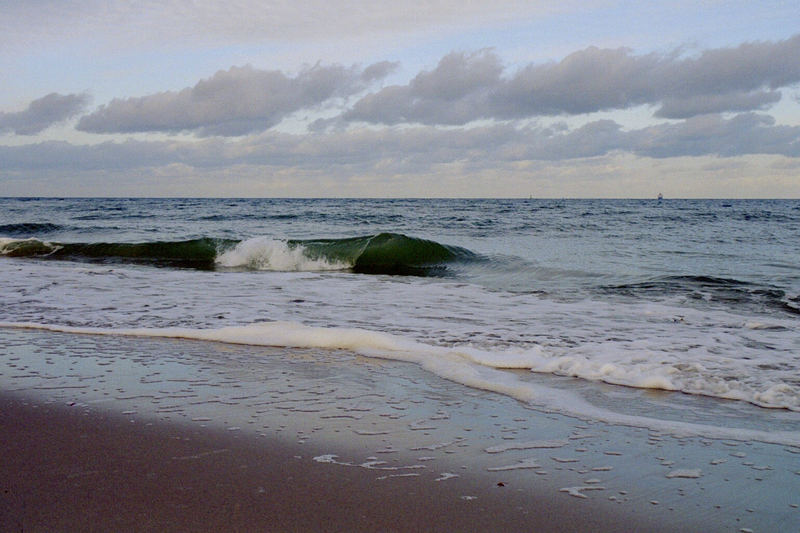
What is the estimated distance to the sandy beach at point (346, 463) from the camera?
2.07 meters

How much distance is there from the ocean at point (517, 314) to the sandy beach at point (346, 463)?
1.52ft

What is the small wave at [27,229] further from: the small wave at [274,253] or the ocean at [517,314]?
the ocean at [517,314]

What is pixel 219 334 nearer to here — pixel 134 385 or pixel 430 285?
pixel 134 385

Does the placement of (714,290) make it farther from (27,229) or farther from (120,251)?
(27,229)

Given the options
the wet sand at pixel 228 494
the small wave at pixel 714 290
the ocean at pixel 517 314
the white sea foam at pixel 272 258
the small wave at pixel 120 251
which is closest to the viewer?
the wet sand at pixel 228 494

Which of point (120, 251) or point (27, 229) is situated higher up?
point (27, 229)

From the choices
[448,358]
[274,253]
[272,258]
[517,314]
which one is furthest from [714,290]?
[274,253]

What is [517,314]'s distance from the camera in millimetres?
6500

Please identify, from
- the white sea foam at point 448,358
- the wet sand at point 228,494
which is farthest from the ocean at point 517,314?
the wet sand at point 228,494

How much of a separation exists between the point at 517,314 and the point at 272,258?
830 cm

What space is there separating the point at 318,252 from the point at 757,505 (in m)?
12.7

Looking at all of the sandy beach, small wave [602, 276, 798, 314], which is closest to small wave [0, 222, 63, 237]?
small wave [602, 276, 798, 314]

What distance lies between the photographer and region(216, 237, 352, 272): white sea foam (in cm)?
1347

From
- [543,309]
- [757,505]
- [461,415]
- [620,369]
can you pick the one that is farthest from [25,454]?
[543,309]
